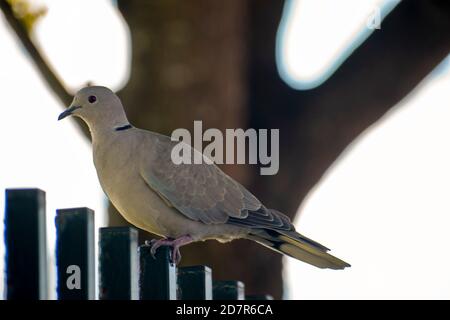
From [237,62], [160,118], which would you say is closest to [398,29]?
[237,62]

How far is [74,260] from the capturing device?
3877 millimetres

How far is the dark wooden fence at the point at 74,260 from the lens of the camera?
12.0 feet

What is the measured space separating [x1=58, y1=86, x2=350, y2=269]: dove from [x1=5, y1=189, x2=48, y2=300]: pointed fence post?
6.12ft

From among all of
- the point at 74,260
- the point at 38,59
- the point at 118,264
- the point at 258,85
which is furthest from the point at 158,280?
the point at 258,85

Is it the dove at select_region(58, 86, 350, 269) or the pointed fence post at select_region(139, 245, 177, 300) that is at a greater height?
the dove at select_region(58, 86, 350, 269)

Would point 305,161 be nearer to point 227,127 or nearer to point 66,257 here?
point 227,127

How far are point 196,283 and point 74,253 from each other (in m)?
0.79

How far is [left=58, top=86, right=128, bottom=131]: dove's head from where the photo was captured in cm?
600

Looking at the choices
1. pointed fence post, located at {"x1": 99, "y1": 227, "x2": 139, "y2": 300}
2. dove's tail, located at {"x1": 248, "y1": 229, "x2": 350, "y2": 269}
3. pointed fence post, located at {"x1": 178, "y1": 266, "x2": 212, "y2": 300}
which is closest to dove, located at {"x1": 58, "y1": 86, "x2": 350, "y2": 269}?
dove's tail, located at {"x1": 248, "y1": 229, "x2": 350, "y2": 269}

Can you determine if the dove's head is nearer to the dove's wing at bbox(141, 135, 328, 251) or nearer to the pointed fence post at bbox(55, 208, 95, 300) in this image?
the dove's wing at bbox(141, 135, 328, 251)

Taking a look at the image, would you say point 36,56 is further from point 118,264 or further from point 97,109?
point 118,264

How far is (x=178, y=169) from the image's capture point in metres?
6.02
